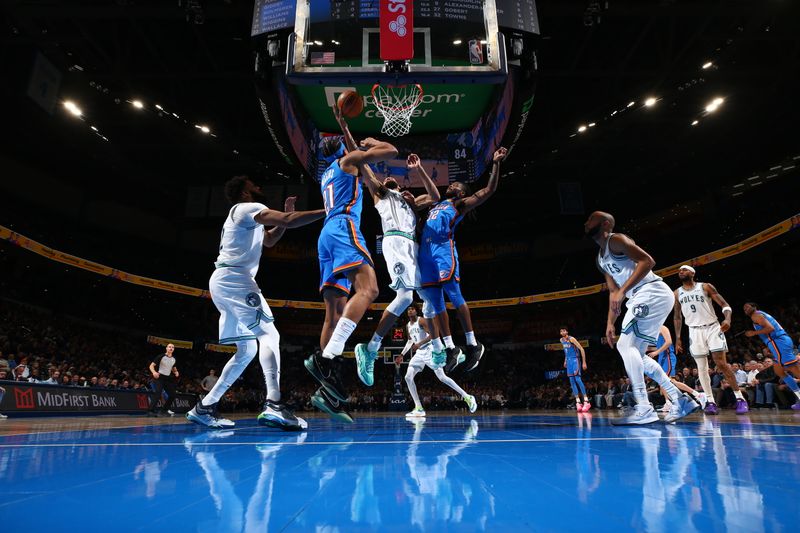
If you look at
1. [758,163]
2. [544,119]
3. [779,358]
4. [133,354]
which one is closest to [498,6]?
[779,358]

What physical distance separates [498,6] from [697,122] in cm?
1240

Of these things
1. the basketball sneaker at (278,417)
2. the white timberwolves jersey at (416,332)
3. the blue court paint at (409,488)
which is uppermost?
the white timberwolves jersey at (416,332)

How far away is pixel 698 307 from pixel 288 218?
6.68 metres

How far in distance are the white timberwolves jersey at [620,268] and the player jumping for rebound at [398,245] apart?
1.85 metres

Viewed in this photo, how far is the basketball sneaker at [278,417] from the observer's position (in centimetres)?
368

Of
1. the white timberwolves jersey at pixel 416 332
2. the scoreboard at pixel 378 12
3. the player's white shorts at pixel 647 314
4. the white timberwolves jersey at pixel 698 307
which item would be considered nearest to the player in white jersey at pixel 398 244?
the player's white shorts at pixel 647 314

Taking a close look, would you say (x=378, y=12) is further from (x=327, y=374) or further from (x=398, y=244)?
(x=327, y=374)

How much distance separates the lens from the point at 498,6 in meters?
7.30

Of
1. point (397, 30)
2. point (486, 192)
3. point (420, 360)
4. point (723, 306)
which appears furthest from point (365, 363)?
point (723, 306)

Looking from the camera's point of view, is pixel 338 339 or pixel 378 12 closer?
pixel 338 339

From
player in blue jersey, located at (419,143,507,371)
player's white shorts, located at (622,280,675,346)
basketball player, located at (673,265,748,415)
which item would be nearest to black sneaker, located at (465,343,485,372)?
player in blue jersey, located at (419,143,507,371)

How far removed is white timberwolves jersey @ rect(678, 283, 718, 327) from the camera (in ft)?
23.8

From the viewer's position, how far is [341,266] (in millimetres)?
3979

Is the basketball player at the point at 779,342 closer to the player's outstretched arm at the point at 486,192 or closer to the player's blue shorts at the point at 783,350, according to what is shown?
the player's blue shorts at the point at 783,350
